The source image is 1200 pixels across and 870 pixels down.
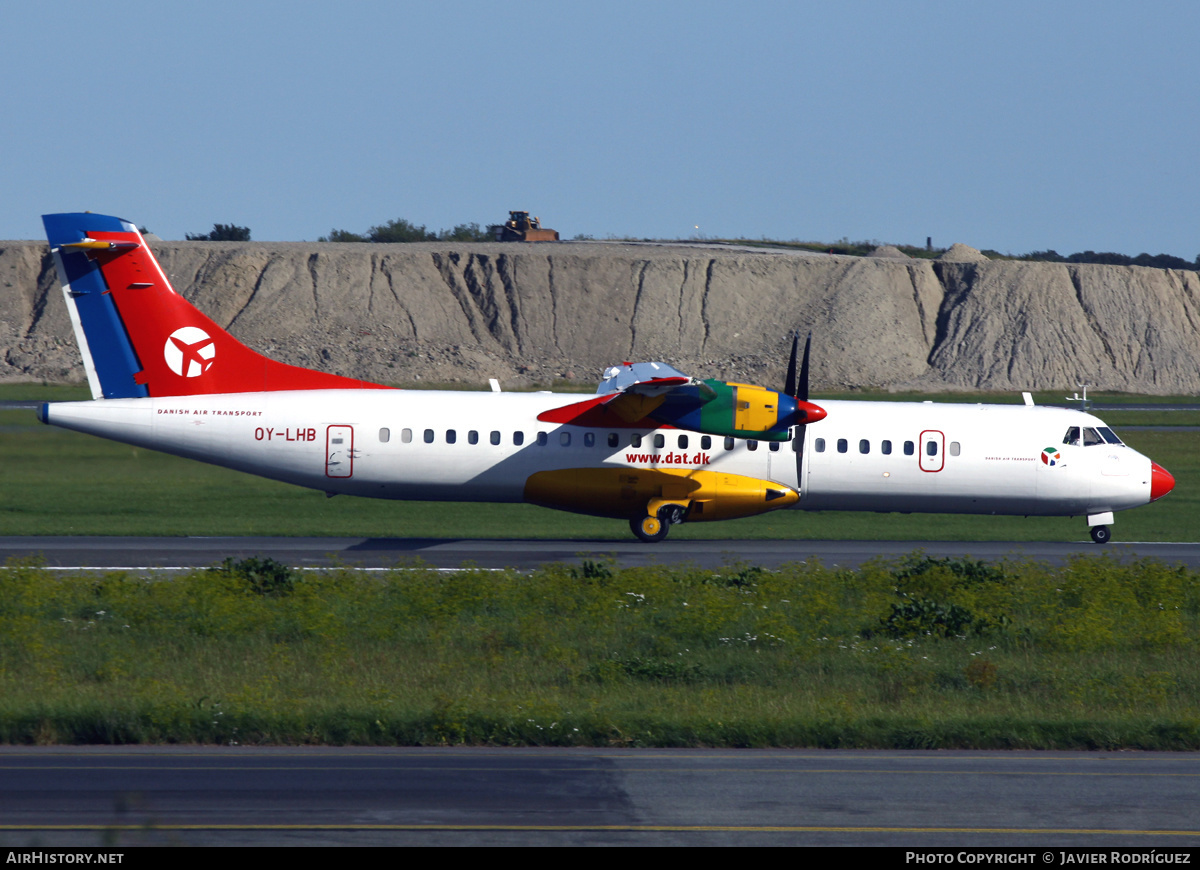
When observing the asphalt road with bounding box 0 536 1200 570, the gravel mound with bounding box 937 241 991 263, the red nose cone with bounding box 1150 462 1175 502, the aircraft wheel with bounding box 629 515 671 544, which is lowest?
the asphalt road with bounding box 0 536 1200 570

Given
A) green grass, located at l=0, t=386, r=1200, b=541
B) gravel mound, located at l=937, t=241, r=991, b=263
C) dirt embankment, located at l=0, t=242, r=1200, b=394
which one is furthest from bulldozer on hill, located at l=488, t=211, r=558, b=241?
green grass, located at l=0, t=386, r=1200, b=541

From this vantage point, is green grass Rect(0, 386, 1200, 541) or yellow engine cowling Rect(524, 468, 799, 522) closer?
yellow engine cowling Rect(524, 468, 799, 522)

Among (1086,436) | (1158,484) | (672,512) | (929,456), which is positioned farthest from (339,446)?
(1158,484)

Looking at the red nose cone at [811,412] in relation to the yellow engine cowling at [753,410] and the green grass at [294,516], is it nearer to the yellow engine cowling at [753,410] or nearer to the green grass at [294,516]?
the yellow engine cowling at [753,410]

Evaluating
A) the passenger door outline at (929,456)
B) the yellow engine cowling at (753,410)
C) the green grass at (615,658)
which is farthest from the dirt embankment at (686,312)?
the green grass at (615,658)

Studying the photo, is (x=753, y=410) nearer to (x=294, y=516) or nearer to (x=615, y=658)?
(x=615, y=658)

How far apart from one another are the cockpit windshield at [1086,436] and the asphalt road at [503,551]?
2531 mm

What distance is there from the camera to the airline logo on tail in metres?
27.2

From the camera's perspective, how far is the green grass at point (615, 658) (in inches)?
509

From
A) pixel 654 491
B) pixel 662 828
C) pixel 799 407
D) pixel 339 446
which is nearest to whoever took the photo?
pixel 662 828

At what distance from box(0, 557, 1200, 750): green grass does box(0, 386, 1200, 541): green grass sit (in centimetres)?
935

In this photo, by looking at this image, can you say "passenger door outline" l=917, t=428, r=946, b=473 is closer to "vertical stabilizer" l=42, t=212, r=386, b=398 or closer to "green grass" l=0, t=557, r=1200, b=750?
"green grass" l=0, t=557, r=1200, b=750

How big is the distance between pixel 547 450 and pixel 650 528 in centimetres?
305

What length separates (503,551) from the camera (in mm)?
27062
